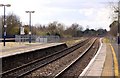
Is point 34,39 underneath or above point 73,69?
above

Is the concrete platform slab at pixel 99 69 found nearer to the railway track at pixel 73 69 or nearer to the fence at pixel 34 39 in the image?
the railway track at pixel 73 69

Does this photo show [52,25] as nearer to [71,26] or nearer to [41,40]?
[71,26]

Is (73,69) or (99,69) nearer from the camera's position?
(99,69)

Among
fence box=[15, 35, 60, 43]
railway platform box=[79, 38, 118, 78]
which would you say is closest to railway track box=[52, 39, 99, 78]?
railway platform box=[79, 38, 118, 78]

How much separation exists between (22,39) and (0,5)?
1608cm

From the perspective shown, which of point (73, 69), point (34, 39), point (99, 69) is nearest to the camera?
point (99, 69)

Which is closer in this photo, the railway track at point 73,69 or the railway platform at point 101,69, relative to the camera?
the railway platform at point 101,69

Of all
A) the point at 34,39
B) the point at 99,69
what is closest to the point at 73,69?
the point at 99,69

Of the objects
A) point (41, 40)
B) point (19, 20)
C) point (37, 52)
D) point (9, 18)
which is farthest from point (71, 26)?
point (37, 52)

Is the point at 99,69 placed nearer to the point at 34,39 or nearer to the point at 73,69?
the point at 73,69

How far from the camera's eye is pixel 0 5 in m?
Answer: 56.7

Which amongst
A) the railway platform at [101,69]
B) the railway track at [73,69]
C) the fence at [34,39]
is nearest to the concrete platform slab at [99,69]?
the railway platform at [101,69]

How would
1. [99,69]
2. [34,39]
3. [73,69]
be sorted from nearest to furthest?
[99,69]
[73,69]
[34,39]

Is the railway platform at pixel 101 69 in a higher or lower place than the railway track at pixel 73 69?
higher
